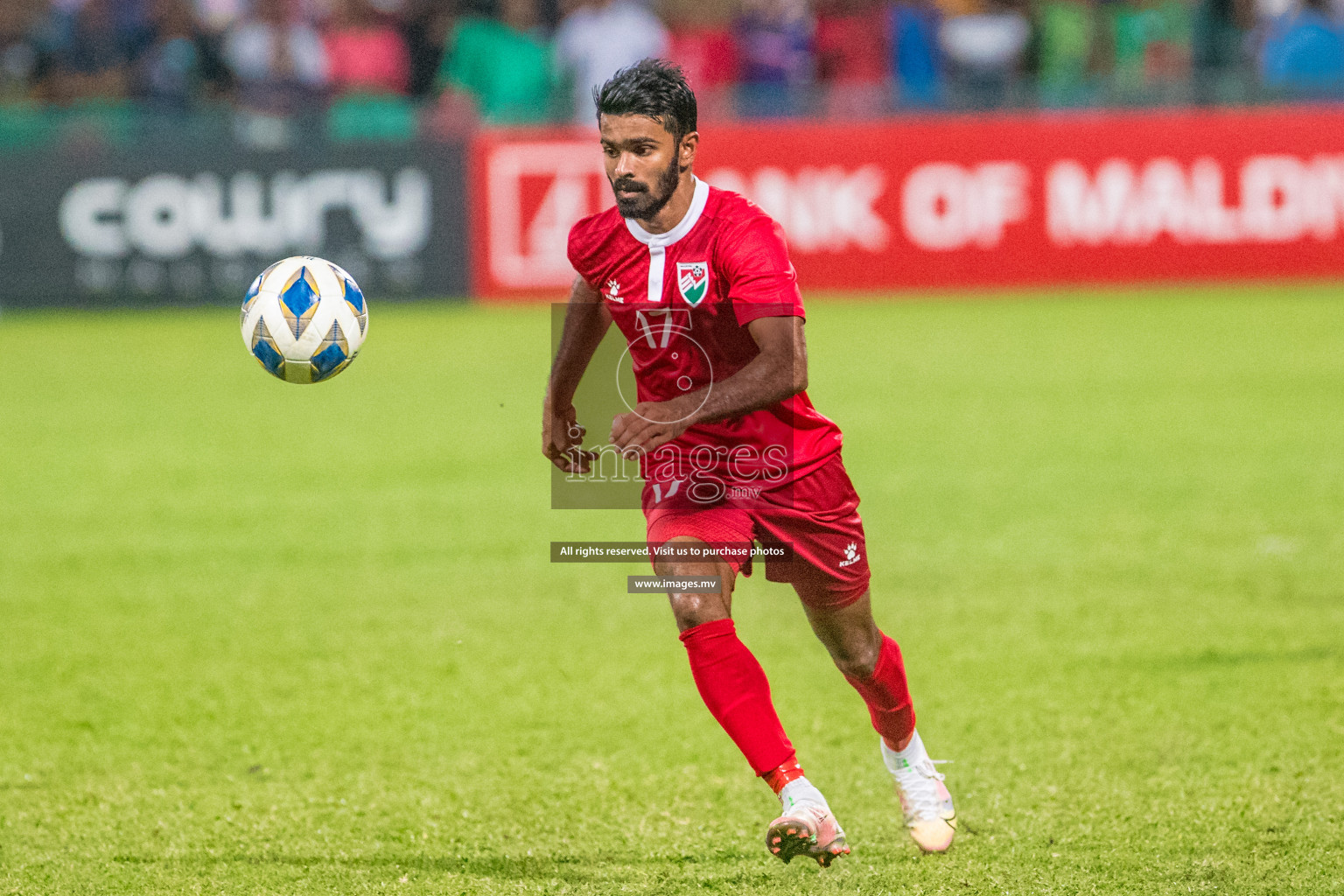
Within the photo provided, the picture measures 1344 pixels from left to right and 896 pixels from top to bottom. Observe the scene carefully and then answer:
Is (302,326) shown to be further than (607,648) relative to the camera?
No

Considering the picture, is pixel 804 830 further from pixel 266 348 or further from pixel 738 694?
pixel 266 348

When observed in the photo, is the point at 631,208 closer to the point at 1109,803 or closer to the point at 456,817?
the point at 456,817

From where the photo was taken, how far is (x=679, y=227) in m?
4.39

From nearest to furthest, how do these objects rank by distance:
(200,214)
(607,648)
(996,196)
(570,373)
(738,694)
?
(738,694), (570,373), (607,648), (200,214), (996,196)

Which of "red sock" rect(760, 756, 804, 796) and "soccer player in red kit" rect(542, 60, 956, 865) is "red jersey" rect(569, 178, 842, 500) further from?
"red sock" rect(760, 756, 804, 796)

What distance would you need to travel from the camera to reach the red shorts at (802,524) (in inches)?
176

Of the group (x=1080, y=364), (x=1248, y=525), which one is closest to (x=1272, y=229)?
(x=1080, y=364)

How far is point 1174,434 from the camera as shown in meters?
11.5

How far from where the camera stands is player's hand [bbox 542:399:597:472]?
185 inches

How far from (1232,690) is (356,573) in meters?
4.23

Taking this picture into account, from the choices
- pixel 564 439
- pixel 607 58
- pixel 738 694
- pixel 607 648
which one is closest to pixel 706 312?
pixel 564 439

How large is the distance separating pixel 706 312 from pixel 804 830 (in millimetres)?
1316

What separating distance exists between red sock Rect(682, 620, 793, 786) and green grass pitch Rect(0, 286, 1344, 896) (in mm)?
384

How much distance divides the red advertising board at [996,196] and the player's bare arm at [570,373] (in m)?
12.5
